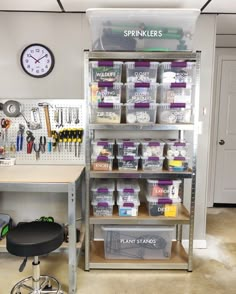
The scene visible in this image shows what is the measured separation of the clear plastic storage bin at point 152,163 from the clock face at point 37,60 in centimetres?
128

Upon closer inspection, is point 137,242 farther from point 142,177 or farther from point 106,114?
point 106,114

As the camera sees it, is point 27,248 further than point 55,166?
No

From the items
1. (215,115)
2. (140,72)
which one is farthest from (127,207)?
(215,115)

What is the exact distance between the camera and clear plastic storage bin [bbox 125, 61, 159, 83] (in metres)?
2.46

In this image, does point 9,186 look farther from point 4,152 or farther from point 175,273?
point 175,273

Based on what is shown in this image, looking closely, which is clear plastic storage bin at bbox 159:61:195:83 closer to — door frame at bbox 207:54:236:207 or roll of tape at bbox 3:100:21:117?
roll of tape at bbox 3:100:21:117

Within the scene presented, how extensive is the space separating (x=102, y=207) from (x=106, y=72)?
117 cm

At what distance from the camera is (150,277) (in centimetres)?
254

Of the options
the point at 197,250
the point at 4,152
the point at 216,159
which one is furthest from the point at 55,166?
the point at 216,159

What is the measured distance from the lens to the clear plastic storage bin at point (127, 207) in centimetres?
257

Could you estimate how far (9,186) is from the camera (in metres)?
2.16

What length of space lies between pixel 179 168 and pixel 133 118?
1.94 ft

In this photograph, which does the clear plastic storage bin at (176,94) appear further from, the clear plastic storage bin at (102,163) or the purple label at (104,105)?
the clear plastic storage bin at (102,163)

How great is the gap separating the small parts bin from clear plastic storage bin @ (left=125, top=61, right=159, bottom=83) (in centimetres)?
5
